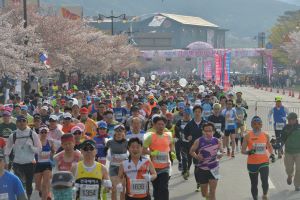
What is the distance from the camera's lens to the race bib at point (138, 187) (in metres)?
9.00

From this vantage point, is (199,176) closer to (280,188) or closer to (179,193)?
(179,193)

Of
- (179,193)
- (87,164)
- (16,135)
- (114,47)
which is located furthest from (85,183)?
(114,47)

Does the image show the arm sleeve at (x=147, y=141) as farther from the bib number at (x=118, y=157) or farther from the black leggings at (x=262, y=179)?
the black leggings at (x=262, y=179)

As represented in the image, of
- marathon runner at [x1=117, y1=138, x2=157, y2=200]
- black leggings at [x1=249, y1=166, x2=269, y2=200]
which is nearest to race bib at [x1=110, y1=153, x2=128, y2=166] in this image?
black leggings at [x1=249, y1=166, x2=269, y2=200]

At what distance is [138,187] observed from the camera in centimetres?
901

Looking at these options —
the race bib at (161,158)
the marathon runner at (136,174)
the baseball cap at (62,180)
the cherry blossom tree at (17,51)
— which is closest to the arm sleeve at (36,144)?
the race bib at (161,158)

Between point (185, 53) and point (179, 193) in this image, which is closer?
point (179, 193)

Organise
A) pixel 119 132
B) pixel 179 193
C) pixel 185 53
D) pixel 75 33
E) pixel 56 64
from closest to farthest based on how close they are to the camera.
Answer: pixel 119 132 → pixel 179 193 → pixel 56 64 → pixel 75 33 → pixel 185 53

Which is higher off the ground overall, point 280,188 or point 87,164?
point 87,164

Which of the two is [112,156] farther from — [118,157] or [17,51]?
[17,51]

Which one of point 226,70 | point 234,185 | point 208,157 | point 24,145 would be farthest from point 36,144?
point 226,70

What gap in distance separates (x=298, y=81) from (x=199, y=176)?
8786 cm

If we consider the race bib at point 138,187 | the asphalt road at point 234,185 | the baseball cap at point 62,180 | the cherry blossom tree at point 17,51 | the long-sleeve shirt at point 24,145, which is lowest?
the asphalt road at point 234,185

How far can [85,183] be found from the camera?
8.63 metres
